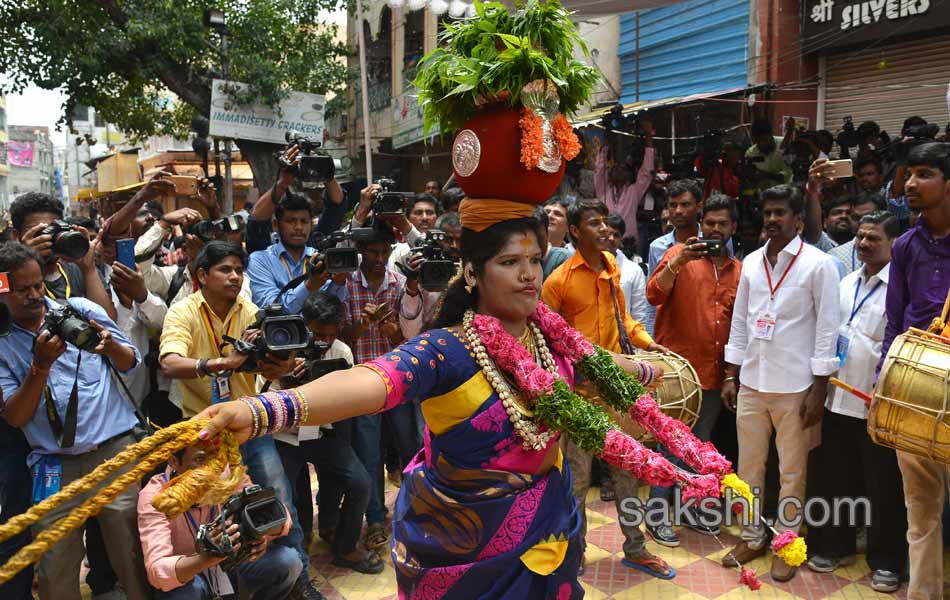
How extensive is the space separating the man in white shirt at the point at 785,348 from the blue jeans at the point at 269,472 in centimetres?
240

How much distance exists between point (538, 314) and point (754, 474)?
2.46 metres

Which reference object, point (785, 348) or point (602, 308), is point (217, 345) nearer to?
point (602, 308)

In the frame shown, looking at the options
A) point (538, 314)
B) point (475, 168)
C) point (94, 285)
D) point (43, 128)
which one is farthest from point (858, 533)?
point (43, 128)

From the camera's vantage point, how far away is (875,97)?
343 inches

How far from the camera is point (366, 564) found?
460cm

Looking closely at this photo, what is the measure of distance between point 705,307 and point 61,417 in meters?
3.64

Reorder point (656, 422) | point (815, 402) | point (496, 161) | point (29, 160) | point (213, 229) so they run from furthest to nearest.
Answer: point (29, 160) < point (213, 229) < point (815, 402) < point (656, 422) < point (496, 161)

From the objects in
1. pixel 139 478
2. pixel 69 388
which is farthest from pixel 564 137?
pixel 69 388

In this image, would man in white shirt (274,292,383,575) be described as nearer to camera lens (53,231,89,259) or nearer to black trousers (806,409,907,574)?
camera lens (53,231,89,259)

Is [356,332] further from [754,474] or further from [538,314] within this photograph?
[754,474]

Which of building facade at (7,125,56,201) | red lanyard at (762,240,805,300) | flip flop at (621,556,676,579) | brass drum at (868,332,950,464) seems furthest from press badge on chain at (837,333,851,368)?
building facade at (7,125,56,201)

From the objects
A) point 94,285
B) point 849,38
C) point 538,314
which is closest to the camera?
point 538,314

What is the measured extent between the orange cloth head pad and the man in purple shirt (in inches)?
79.3

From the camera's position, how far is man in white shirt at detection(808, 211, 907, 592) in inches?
169
